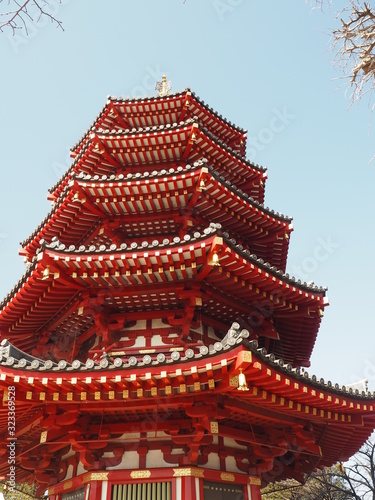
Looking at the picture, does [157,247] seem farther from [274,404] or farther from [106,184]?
[274,404]

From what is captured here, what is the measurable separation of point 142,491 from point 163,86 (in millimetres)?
16255

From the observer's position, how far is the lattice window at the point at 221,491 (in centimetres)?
895

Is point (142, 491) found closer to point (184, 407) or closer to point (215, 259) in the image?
point (184, 407)

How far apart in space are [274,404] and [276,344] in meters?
4.83

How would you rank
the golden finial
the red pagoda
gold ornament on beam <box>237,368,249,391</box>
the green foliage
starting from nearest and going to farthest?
gold ornament on beam <box>237,368,249,391</box>, the red pagoda, the golden finial, the green foliage

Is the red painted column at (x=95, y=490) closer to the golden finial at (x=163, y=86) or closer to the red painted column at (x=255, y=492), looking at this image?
the red painted column at (x=255, y=492)

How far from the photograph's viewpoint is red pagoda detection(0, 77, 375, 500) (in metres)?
8.22

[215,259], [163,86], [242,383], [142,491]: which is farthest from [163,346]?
[163,86]

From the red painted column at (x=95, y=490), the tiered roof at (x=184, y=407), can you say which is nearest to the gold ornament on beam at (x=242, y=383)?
the tiered roof at (x=184, y=407)

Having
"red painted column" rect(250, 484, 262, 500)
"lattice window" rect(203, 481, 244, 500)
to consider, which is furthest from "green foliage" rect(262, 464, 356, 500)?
"lattice window" rect(203, 481, 244, 500)

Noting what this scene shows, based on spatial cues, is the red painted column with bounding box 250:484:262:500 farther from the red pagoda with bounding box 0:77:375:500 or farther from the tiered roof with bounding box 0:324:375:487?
the tiered roof with bounding box 0:324:375:487

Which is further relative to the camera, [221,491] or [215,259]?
[215,259]

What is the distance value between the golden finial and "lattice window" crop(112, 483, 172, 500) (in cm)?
1556

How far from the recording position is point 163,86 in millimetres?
19406
